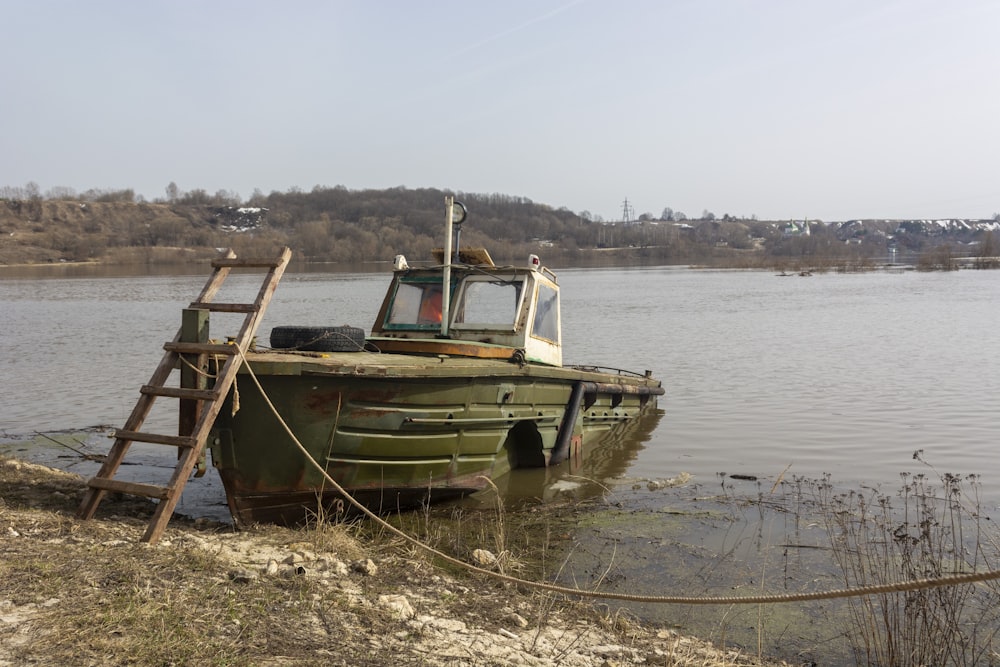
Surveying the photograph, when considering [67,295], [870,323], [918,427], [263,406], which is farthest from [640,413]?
[67,295]

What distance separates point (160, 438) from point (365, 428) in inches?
59.9

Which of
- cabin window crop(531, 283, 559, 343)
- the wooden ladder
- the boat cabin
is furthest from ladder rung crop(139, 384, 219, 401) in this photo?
cabin window crop(531, 283, 559, 343)

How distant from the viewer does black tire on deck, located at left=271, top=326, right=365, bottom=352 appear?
281 inches

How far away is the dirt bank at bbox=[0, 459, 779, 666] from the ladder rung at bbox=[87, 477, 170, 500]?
25 centimetres

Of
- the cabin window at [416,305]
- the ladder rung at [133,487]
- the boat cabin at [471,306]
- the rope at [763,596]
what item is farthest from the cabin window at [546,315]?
the ladder rung at [133,487]

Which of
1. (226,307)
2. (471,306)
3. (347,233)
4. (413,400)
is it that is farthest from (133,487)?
(347,233)

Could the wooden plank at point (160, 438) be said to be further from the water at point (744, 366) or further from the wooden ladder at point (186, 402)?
the water at point (744, 366)

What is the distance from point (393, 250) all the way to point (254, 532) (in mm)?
92182

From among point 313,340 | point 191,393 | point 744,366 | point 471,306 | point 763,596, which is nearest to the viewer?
point 763,596

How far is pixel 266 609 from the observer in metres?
4.33

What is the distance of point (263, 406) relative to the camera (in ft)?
20.8

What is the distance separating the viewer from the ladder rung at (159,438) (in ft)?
18.7

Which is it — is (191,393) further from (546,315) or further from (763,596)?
(546,315)

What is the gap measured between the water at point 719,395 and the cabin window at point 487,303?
1739mm
